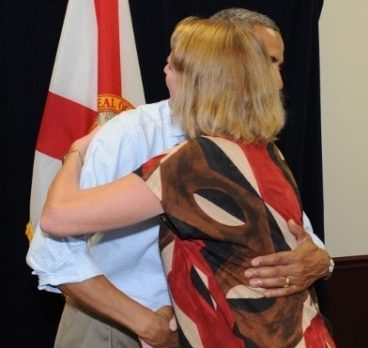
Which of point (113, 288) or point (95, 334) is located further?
point (95, 334)

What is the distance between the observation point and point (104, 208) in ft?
3.21

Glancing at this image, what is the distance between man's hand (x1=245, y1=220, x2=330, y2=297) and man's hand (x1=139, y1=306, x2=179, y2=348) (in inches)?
9.0

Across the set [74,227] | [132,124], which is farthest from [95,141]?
[74,227]

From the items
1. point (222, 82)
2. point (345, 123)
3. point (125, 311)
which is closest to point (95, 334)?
point (125, 311)

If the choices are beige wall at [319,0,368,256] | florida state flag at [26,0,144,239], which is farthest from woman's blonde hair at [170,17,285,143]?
beige wall at [319,0,368,256]

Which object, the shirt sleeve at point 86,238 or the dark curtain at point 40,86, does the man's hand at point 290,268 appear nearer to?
the shirt sleeve at point 86,238

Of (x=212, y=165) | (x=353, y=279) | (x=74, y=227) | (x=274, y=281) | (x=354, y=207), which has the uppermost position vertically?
(x=212, y=165)

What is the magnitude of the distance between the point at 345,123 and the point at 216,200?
6.11 feet

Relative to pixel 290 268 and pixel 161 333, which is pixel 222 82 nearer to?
pixel 290 268

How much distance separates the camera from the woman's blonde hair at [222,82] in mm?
1048

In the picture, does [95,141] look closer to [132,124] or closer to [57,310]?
[132,124]

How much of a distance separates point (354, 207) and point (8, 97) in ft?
5.47

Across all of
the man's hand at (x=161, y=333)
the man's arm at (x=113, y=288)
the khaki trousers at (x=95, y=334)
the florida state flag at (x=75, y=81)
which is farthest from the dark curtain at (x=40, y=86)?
the man's hand at (x=161, y=333)

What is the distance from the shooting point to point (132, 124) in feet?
3.99
